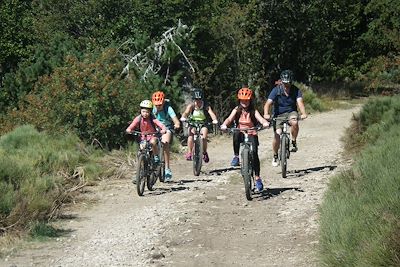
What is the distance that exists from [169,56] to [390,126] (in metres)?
7.90

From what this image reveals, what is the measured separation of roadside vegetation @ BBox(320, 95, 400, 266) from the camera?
5512mm

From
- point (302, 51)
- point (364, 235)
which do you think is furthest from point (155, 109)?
point (302, 51)

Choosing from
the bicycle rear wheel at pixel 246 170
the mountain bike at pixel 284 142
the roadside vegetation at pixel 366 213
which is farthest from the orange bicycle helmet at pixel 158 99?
the roadside vegetation at pixel 366 213

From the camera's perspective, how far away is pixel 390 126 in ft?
44.4

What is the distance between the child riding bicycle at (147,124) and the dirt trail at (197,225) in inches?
34.1

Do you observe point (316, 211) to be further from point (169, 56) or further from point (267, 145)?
point (169, 56)

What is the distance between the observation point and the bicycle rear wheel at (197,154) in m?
Result: 12.8

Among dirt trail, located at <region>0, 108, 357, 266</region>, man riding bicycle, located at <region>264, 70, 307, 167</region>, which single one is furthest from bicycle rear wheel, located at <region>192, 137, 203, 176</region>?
man riding bicycle, located at <region>264, 70, 307, 167</region>

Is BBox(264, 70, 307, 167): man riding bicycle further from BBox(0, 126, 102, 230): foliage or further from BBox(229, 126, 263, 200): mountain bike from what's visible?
BBox(0, 126, 102, 230): foliage

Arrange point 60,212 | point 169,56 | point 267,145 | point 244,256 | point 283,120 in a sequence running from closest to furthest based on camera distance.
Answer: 1. point 244,256
2. point 60,212
3. point 283,120
4. point 267,145
5. point 169,56

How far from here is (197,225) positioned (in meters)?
8.89

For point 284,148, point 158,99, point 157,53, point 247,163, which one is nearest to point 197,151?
point 158,99

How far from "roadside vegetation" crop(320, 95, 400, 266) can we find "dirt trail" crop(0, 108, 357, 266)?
0.41m

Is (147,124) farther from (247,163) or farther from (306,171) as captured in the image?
(306,171)
